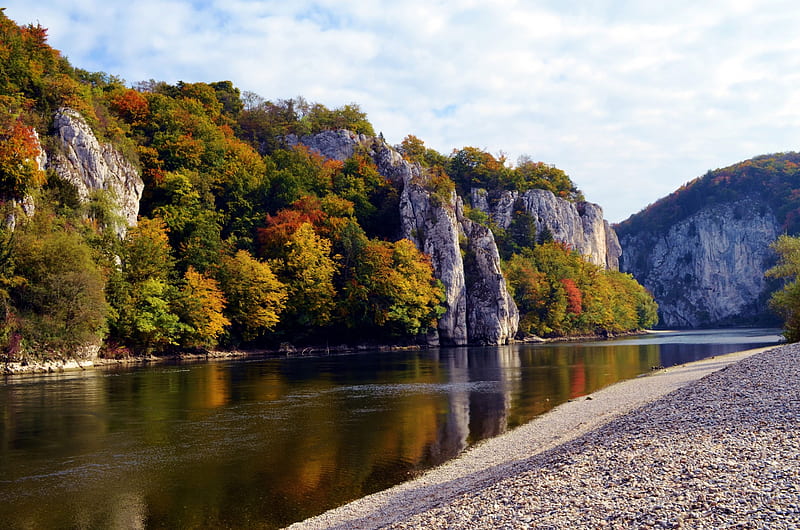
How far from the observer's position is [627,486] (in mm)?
9727

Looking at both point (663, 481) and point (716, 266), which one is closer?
point (663, 481)

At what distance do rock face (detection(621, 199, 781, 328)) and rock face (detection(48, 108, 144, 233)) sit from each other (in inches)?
5971

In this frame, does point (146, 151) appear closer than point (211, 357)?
No

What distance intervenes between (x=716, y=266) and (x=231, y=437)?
587ft

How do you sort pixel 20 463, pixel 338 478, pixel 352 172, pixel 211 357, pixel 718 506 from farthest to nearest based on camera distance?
pixel 352 172
pixel 211 357
pixel 20 463
pixel 338 478
pixel 718 506

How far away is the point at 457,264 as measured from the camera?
3319 inches

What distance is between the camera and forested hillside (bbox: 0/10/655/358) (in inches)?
1825

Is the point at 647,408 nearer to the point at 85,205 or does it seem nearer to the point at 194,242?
the point at 85,205

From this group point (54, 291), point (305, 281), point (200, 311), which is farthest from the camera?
point (305, 281)

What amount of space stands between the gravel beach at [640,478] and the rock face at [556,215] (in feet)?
334

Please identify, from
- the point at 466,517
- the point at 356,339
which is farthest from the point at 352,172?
the point at 466,517

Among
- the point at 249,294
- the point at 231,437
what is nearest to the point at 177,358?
the point at 249,294

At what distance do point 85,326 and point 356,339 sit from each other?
118ft

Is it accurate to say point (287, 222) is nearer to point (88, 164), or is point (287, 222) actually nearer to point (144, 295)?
point (144, 295)
